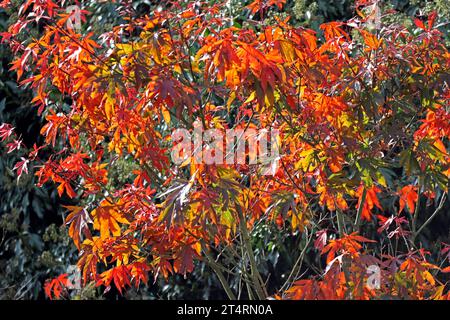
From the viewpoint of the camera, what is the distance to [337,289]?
2373 millimetres

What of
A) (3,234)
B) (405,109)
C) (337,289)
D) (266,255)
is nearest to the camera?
(337,289)

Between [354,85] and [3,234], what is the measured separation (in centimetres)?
284

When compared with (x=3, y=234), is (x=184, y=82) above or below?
above

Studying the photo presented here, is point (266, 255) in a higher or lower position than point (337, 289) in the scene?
lower

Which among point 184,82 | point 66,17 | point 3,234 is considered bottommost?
point 3,234

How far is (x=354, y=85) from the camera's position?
2.72 meters

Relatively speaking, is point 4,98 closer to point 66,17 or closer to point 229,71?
point 66,17

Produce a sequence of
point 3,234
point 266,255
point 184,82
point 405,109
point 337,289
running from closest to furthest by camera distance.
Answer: point 337,289 → point 184,82 → point 405,109 → point 266,255 → point 3,234

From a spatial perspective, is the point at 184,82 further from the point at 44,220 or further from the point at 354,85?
the point at 44,220

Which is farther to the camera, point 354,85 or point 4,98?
point 4,98

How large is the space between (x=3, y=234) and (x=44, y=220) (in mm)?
241
